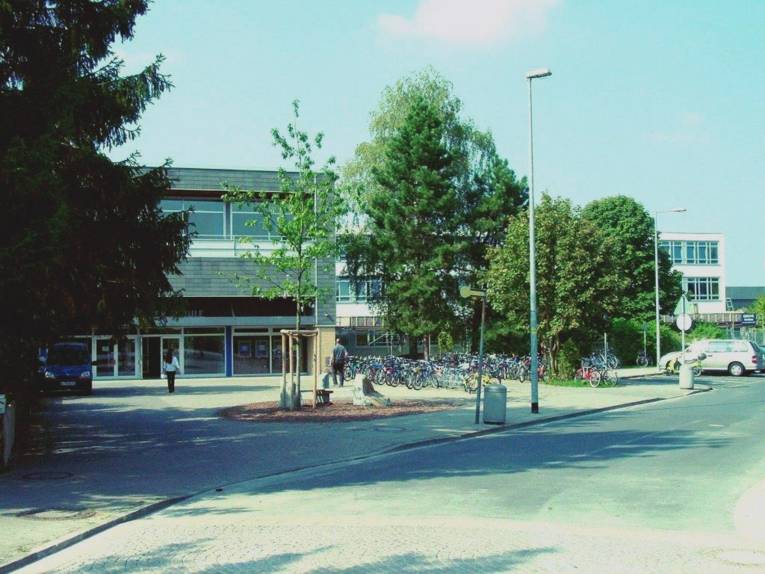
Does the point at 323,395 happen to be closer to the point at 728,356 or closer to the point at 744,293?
the point at 728,356

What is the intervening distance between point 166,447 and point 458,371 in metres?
16.2

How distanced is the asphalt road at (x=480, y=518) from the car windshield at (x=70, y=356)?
2042 centimetres

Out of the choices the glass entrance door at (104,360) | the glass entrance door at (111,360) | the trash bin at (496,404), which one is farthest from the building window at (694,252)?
the trash bin at (496,404)

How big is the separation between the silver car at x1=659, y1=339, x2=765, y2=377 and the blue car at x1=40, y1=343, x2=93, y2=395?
2634 cm

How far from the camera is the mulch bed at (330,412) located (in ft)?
65.4

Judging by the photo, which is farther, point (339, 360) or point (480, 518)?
point (339, 360)

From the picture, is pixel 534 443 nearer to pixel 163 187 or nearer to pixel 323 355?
pixel 163 187

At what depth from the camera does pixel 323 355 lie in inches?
1639

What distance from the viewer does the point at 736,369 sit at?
131 feet

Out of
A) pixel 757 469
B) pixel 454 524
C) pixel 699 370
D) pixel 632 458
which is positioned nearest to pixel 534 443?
pixel 632 458

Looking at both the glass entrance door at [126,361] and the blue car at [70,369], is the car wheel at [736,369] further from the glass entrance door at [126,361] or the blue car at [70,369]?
the blue car at [70,369]

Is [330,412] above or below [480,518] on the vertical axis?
below

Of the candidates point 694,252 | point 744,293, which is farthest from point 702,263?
point 744,293

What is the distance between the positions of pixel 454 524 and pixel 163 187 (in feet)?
29.3
